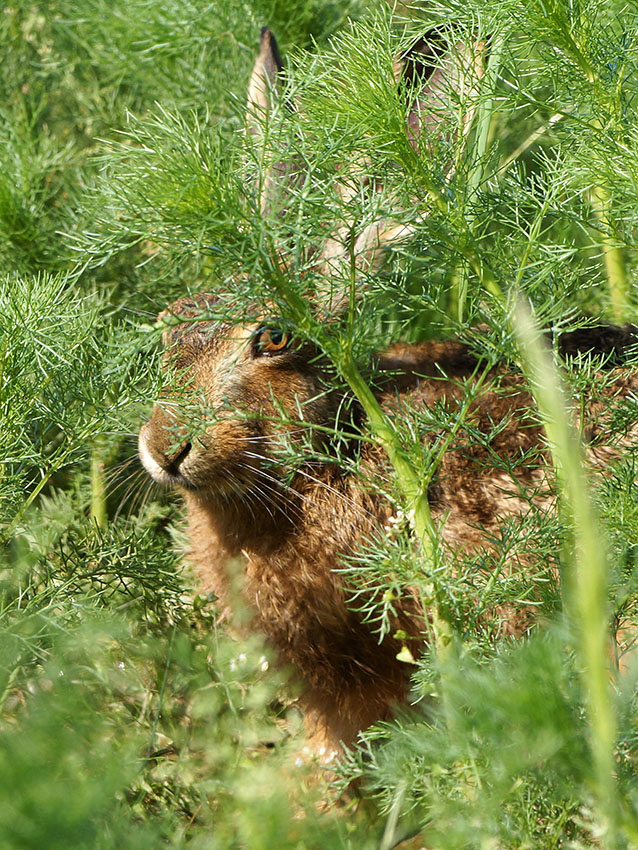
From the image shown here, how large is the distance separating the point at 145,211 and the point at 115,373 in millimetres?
510

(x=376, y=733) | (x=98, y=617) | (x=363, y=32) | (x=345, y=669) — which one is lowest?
(x=345, y=669)

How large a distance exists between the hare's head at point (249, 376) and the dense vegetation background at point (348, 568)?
89 mm

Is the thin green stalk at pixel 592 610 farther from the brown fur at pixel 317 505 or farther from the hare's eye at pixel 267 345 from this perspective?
the hare's eye at pixel 267 345

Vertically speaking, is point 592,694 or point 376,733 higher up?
point 592,694

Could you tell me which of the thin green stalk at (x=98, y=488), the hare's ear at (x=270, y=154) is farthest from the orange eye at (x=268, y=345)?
the thin green stalk at (x=98, y=488)

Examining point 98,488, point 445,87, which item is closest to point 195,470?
point 98,488

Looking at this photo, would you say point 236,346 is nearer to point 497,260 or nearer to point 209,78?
point 497,260

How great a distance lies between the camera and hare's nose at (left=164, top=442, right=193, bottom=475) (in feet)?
8.21

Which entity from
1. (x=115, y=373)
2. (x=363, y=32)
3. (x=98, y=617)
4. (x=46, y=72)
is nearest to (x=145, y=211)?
(x=115, y=373)

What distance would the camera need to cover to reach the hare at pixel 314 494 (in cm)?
262

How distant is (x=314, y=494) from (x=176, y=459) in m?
0.47

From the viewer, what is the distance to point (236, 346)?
8.64 ft

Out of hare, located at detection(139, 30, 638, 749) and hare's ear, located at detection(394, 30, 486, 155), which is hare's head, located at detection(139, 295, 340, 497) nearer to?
hare, located at detection(139, 30, 638, 749)

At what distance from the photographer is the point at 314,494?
2.82m
